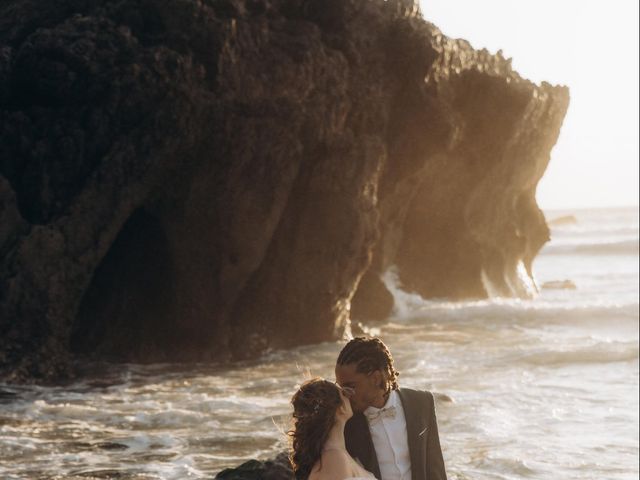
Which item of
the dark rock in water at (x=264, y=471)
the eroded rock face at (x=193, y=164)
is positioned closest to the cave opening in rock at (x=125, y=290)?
the eroded rock face at (x=193, y=164)

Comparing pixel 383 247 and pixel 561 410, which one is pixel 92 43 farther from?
pixel 383 247

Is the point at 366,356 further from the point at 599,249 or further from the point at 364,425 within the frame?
the point at 599,249

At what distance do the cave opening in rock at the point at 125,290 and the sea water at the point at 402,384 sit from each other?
59cm

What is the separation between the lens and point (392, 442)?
498cm

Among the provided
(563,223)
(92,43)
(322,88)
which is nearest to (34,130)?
(92,43)

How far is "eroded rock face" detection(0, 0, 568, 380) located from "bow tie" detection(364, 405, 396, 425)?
1009 cm

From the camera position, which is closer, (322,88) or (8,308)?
(8,308)

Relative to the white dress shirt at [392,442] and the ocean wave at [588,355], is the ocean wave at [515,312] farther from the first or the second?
the white dress shirt at [392,442]

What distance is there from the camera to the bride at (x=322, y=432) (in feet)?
15.4

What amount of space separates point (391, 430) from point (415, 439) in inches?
4.3

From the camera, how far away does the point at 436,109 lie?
20359 millimetres

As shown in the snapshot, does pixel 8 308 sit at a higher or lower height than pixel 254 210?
lower

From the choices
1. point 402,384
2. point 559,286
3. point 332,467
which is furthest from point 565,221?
point 332,467

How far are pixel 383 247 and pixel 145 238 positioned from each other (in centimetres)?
893
